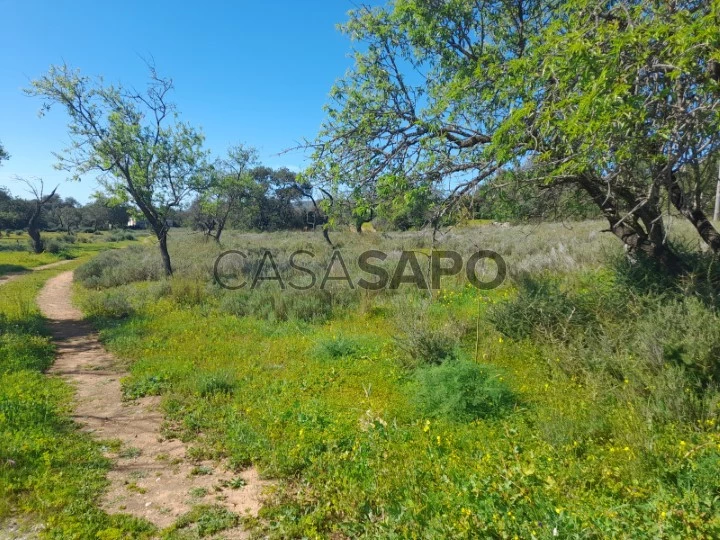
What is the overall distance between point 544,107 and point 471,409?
356cm

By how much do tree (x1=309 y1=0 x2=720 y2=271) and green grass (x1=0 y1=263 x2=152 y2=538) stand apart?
4.75 metres

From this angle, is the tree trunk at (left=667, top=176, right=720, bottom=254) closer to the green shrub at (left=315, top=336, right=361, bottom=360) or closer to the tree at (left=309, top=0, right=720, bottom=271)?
the tree at (left=309, top=0, right=720, bottom=271)

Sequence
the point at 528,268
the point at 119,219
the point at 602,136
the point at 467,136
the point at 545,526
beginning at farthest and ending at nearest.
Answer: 1. the point at 119,219
2. the point at 528,268
3. the point at 467,136
4. the point at 602,136
5. the point at 545,526

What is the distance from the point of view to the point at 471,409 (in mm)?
4426

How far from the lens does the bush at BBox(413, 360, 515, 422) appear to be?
4395mm

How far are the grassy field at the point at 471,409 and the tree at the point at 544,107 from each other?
1637 millimetres

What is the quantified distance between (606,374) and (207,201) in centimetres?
1572

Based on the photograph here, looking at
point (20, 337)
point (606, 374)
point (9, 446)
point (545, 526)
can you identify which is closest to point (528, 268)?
point (606, 374)

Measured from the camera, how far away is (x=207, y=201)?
16594 mm

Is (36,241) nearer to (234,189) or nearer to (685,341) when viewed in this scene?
(234,189)

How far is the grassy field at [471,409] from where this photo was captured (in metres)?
2.77

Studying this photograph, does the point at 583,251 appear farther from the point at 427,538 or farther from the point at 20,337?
the point at 20,337

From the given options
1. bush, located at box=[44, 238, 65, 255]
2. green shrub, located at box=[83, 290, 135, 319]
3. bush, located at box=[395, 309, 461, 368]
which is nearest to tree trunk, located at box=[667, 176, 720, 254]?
bush, located at box=[395, 309, 461, 368]

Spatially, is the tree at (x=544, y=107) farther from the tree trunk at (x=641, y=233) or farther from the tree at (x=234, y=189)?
the tree at (x=234, y=189)
